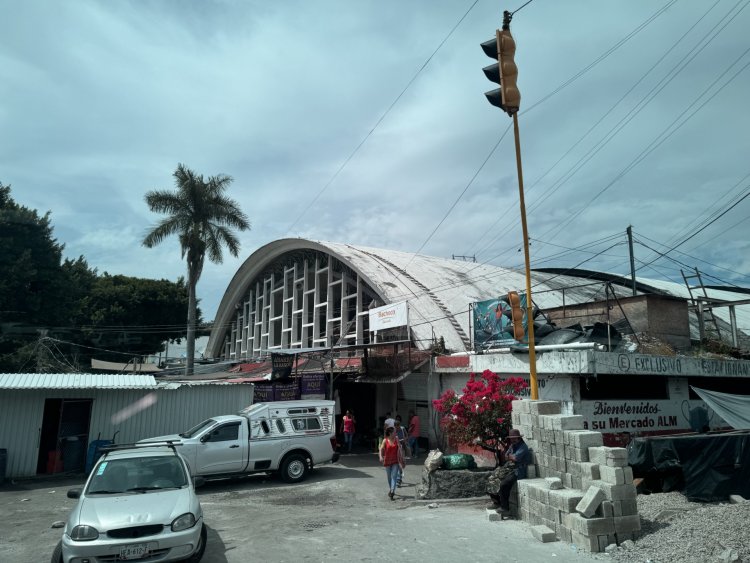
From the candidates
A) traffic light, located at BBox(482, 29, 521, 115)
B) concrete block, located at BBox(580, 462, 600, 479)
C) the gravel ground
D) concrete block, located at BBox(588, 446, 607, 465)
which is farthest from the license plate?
traffic light, located at BBox(482, 29, 521, 115)

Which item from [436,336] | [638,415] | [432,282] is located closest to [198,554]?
[638,415]

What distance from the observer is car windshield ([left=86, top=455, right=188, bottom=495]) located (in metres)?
7.44

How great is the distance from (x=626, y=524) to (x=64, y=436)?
49.3ft

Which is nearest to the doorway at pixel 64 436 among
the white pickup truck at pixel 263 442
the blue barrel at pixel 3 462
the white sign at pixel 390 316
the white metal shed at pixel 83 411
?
the white metal shed at pixel 83 411

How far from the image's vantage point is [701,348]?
16172 mm

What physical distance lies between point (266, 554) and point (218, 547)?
0.94m

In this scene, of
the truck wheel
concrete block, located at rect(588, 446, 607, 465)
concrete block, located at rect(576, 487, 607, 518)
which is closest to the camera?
concrete block, located at rect(576, 487, 607, 518)

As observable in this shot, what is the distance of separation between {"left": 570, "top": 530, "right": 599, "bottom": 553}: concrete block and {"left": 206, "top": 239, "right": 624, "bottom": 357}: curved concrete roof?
12.5 meters

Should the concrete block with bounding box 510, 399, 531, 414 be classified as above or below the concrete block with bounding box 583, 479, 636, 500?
above

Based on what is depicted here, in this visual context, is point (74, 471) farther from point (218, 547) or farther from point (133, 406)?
point (218, 547)

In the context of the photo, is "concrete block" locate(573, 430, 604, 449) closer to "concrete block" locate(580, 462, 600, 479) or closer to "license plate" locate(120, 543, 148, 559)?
"concrete block" locate(580, 462, 600, 479)

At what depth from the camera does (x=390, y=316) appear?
21.6m

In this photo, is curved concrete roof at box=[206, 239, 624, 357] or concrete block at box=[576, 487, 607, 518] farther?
curved concrete roof at box=[206, 239, 624, 357]

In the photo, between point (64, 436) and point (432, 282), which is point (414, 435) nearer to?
point (64, 436)
